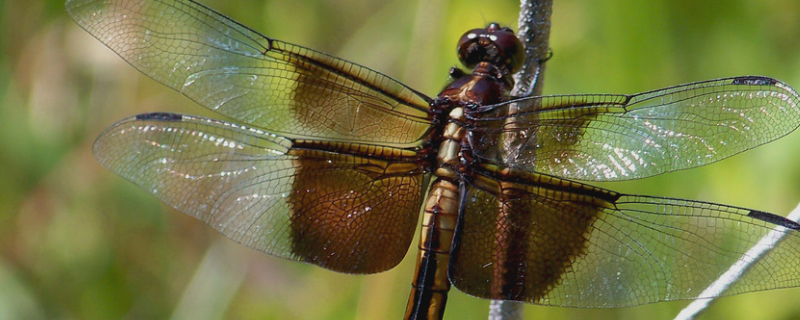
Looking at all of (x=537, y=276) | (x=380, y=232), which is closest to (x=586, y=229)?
(x=537, y=276)

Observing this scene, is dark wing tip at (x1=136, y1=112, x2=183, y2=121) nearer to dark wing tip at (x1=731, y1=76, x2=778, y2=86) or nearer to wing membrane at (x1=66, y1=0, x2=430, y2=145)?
wing membrane at (x1=66, y1=0, x2=430, y2=145)

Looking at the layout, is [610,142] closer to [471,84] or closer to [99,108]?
[471,84]

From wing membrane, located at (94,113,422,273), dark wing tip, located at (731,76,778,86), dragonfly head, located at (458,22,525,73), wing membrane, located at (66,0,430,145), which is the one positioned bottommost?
wing membrane, located at (94,113,422,273)

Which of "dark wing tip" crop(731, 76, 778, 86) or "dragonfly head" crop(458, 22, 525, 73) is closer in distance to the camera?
"dark wing tip" crop(731, 76, 778, 86)

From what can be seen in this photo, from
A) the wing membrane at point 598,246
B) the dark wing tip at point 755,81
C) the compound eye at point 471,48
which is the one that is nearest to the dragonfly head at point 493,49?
the compound eye at point 471,48

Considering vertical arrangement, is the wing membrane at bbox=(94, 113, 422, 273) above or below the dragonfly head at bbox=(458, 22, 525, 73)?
below

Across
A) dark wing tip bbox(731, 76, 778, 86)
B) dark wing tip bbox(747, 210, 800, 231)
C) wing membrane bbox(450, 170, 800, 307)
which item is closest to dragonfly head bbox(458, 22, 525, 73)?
wing membrane bbox(450, 170, 800, 307)

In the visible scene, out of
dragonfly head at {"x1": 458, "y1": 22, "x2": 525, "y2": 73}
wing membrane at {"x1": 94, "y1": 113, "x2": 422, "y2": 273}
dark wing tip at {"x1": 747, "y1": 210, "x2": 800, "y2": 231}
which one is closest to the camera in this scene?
dark wing tip at {"x1": 747, "y1": 210, "x2": 800, "y2": 231}

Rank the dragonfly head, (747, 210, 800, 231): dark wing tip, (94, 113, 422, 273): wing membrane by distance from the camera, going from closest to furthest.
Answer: (747, 210, 800, 231): dark wing tip < (94, 113, 422, 273): wing membrane < the dragonfly head
